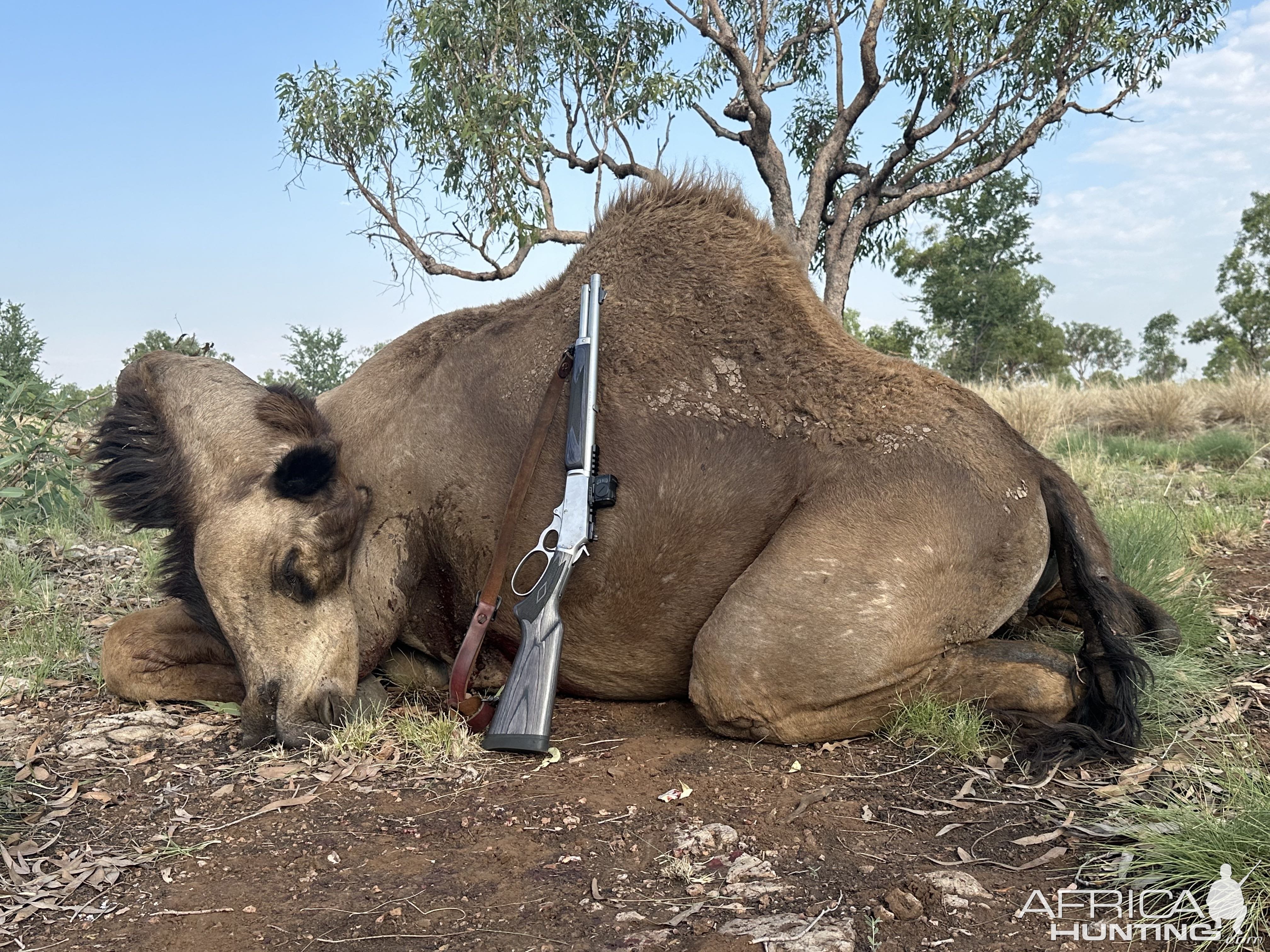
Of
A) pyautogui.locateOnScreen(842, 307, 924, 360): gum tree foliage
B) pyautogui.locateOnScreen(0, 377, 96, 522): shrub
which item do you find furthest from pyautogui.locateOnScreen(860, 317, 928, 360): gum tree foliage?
pyautogui.locateOnScreen(0, 377, 96, 522): shrub

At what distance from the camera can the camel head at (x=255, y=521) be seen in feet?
11.7

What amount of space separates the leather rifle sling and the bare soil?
0.23 m

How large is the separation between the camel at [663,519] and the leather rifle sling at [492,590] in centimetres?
9

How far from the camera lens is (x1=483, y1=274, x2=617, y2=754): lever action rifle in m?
3.23

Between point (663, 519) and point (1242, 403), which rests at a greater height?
point (1242, 403)

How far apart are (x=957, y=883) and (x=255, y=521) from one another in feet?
8.98

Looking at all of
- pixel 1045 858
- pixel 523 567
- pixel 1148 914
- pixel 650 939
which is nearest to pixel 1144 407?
pixel 523 567

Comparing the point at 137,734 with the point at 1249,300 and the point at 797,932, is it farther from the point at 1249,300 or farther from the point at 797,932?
the point at 1249,300

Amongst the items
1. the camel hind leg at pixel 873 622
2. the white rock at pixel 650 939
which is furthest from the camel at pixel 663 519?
the white rock at pixel 650 939

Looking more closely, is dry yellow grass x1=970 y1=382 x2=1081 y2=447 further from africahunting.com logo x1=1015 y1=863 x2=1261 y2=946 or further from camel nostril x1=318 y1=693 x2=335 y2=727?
africahunting.com logo x1=1015 y1=863 x2=1261 y2=946

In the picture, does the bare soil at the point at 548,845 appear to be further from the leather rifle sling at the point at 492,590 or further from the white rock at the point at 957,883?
the leather rifle sling at the point at 492,590

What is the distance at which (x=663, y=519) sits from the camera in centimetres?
343

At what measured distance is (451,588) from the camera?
12.5ft

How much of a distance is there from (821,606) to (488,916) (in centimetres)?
146
